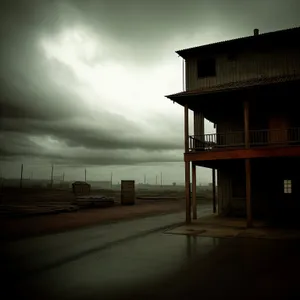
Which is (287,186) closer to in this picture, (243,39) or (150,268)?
(243,39)

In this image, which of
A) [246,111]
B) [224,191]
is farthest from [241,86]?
[224,191]

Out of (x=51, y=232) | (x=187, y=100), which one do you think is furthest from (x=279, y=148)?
(x=51, y=232)

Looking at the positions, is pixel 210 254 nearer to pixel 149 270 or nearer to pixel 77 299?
pixel 149 270

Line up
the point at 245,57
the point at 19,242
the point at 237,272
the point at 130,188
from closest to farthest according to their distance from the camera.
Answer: the point at 237,272, the point at 19,242, the point at 245,57, the point at 130,188

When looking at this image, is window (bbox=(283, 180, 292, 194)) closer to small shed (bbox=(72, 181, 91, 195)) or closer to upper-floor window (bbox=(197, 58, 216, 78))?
upper-floor window (bbox=(197, 58, 216, 78))

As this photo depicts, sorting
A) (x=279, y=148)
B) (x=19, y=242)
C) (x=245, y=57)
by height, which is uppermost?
(x=245, y=57)

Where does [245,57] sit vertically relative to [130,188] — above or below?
above

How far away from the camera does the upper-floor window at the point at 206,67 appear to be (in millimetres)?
20203

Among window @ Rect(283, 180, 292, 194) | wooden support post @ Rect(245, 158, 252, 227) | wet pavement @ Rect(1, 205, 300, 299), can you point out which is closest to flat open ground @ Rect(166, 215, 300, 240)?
wooden support post @ Rect(245, 158, 252, 227)

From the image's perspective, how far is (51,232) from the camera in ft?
46.6

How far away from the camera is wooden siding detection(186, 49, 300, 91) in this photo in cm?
1833

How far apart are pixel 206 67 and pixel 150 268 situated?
1571 centimetres

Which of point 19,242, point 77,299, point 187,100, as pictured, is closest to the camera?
A: point 77,299

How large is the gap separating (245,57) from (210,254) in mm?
14036
